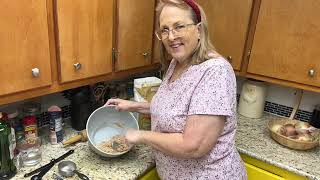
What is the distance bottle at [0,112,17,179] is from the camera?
977 millimetres

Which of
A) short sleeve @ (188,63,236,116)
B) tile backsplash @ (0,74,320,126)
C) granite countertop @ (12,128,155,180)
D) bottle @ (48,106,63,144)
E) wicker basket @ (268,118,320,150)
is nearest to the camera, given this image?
short sleeve @ (188,63,236,116)

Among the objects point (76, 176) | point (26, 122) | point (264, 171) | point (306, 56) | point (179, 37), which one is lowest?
point (264, 171)

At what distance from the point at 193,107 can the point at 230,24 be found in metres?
0.79

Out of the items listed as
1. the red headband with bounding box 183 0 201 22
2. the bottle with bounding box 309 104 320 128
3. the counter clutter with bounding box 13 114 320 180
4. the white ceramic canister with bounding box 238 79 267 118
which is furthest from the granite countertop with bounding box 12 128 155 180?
the bottle with bounding box 309 104 320 128

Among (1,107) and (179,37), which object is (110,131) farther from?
(179,37)

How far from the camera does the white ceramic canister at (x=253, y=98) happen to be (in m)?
1.70

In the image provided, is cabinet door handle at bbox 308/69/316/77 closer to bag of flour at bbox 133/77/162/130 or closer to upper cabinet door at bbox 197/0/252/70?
upper cabinet door at bbox 197/0/252/70

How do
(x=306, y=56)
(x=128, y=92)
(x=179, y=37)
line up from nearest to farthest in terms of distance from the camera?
(x=179, y=37) < (x=306, y=56) < (x=128, y=92)

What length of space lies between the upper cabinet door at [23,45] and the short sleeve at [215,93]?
1.94 ft

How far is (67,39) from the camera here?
1068mm

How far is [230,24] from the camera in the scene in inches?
58.3

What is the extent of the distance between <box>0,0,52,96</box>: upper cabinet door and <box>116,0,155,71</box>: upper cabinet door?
389 mm

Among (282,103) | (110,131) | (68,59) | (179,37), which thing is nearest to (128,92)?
(110,131)

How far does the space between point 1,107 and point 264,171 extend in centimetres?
134
